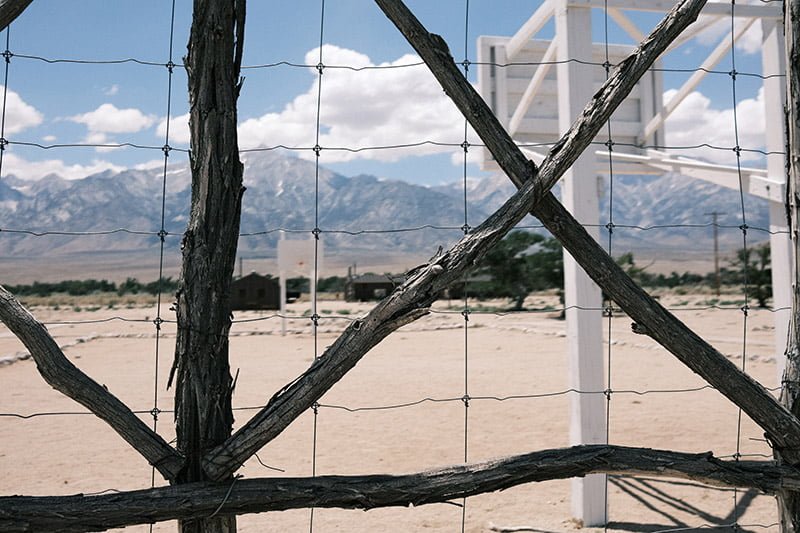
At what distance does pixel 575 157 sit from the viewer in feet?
6.01

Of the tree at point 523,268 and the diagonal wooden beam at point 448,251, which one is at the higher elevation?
the tree at point 523,268

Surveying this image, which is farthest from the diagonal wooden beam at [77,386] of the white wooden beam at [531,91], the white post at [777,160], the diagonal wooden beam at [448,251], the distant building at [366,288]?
the distant building at [366,288]

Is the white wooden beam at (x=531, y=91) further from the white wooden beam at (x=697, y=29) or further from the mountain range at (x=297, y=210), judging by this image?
the mountain range at (x=297, y=210)

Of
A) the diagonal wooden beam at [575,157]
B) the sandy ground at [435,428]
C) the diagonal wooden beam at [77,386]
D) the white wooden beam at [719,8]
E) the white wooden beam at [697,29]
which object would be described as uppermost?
the white wooden beam at [697,29]

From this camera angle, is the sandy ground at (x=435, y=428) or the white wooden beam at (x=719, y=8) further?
the sandy ground at (x=435, y=428)

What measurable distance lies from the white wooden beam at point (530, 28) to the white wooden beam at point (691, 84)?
807 millimetres

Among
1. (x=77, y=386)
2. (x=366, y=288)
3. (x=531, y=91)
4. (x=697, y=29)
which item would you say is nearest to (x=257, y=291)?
(x=366, y=288)

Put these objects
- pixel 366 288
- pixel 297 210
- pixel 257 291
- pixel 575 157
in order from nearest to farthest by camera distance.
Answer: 1. pixel 575 157
2. pixel 257 291
3. pixel 366 288
4. pixel 297 210

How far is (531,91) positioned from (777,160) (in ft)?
5.77

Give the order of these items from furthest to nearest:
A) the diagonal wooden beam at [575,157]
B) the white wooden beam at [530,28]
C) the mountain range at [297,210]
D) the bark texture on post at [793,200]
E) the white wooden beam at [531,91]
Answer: the mountain range at [297,210], the white wooden beam at [531,91], the white wooden beam at [530,28], the bark texture on post at [793,200], the diagonal wooden beam at [575,157]

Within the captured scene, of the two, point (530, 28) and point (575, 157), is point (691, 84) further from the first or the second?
point (575, 157)

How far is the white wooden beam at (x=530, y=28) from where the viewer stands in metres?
3.62

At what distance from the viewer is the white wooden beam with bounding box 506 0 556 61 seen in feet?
11.9

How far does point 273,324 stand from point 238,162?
17.8 meters
